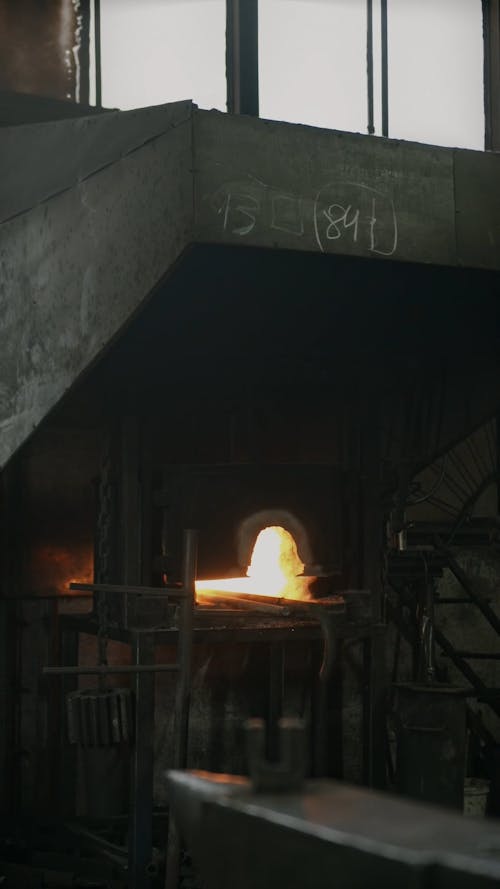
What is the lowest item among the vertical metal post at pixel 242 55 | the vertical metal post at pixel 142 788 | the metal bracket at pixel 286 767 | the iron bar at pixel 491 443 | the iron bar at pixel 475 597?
the vertical metal post at pixel 142 788

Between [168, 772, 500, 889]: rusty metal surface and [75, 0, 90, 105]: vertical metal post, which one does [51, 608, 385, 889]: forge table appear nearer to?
[168, 772, 500, 889]: rusty metal surface

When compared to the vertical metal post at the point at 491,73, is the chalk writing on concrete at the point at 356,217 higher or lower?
lower

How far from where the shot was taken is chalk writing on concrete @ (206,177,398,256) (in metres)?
5.01

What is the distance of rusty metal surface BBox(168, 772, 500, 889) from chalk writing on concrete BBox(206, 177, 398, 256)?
301 centimetres

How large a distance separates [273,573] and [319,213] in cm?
233

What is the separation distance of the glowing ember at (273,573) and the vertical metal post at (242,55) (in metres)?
Result: 2.59

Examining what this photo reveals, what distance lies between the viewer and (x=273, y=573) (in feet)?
22.0

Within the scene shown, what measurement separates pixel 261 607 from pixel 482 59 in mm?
4847

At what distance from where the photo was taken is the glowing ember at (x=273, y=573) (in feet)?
21.6

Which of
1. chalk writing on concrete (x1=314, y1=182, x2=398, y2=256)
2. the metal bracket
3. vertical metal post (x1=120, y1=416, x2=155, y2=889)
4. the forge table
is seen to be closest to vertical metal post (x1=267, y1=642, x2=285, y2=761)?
the forge table

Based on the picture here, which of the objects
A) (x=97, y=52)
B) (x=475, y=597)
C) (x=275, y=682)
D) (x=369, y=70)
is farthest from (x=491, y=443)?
(x=97, y=52)

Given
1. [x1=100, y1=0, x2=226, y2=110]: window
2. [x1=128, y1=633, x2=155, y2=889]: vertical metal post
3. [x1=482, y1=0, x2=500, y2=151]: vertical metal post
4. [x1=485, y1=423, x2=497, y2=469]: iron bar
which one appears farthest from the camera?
[x1=485, y1=423, x2=497, y2=469]: iron bar

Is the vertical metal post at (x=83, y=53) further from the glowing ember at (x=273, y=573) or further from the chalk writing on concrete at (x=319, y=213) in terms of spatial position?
the glowing ember at (x=273, y=573)

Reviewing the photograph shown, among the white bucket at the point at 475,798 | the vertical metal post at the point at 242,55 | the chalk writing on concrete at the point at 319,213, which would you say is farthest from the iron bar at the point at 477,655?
the vertical metal post at the point at 242,55
